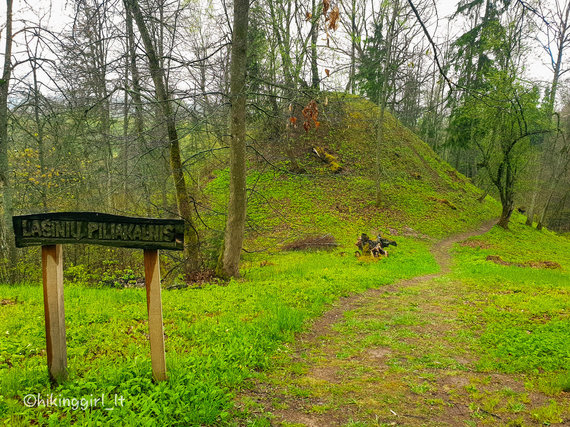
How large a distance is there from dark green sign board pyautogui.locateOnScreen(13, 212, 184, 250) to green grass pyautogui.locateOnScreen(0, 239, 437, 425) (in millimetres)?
1348

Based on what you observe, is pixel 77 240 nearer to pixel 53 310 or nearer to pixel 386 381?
pixel 53 310

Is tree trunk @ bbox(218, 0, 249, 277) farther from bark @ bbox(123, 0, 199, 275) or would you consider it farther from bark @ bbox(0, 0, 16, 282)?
bark @ bbox(0, 0, 16, 282)

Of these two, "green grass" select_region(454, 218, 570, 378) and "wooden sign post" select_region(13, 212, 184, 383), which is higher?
"wooden sign post" select_region(13, 212, 184, 383)

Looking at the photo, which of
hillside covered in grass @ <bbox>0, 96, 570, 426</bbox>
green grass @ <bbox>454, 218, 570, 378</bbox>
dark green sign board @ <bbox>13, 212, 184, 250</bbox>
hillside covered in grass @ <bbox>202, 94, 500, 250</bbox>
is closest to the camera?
hillside covered in grass @ <bbox>0, 96, 570, 426</bbox>

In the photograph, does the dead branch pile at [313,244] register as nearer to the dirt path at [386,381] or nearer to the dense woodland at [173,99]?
the dense woodland at [173,99]

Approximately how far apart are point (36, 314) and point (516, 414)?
6548 millimetres

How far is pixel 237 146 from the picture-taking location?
7.86 m

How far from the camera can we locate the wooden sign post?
3.10 metres

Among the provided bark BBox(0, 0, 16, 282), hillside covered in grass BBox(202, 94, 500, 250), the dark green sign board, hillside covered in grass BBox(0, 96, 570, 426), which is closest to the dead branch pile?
hillside covered in grass BBox(0, 96, 570, 426)

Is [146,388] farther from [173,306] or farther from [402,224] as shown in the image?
[402,224]

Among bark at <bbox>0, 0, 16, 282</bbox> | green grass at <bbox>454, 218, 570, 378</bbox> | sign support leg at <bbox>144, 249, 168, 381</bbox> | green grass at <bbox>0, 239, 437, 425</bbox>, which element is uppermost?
bark at <bbox>0, 0, 16, 282</bbox>

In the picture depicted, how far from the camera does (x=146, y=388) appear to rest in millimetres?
3145

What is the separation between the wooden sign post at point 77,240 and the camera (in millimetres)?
3096

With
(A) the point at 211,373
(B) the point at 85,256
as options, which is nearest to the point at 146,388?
(A) the point at 211,373
